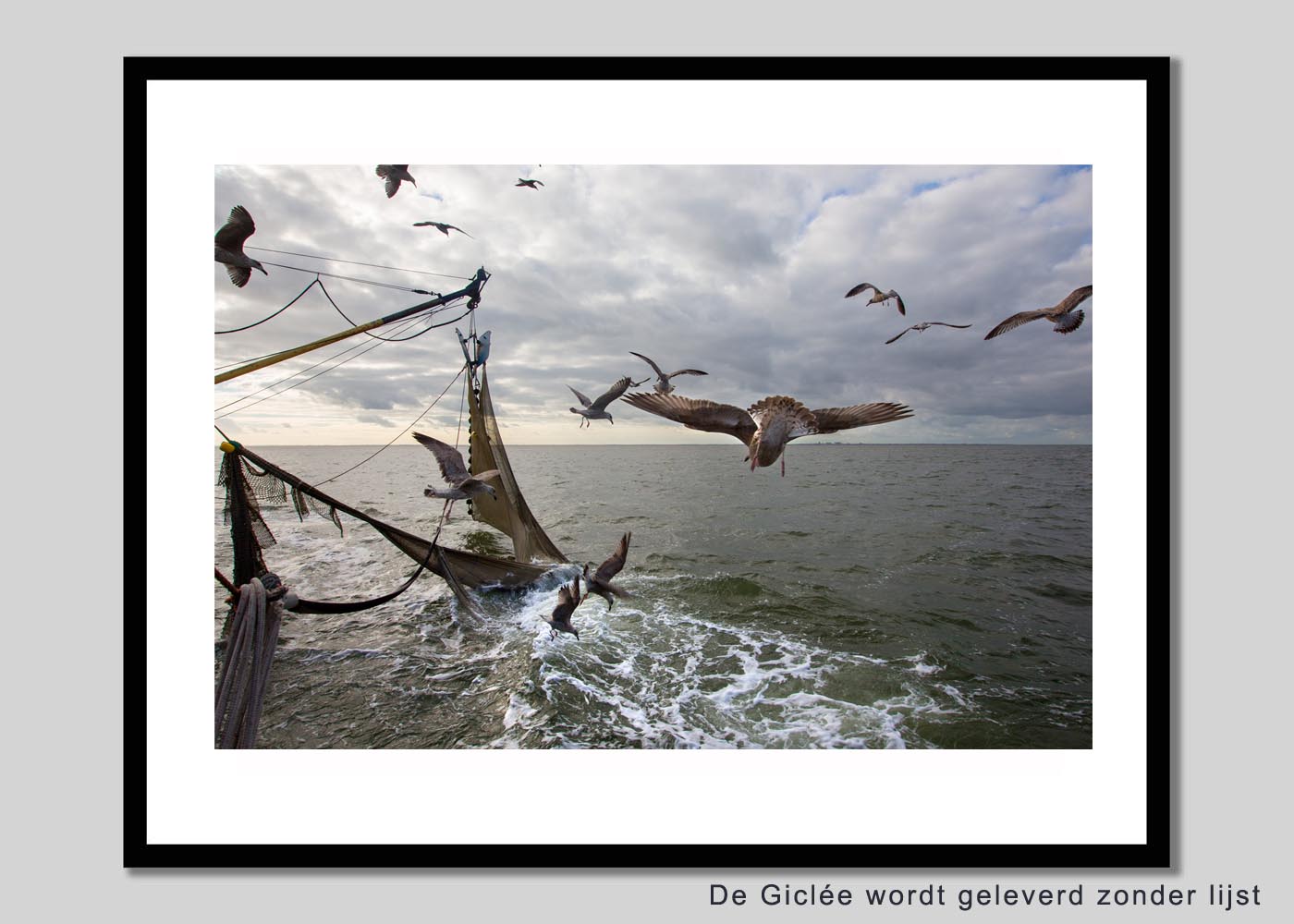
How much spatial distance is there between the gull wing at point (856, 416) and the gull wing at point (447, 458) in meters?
2.34

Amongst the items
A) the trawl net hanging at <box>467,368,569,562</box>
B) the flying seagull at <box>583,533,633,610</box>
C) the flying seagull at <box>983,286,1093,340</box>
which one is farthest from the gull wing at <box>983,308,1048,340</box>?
the trawl net hanging at <box>467,368,569,562</box>

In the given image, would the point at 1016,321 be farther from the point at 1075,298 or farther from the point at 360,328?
the point at 360,328

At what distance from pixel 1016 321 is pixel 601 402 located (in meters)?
2.64

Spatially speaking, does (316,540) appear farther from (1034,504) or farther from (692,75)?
(1034,504)

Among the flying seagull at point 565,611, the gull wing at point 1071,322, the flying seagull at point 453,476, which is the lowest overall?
the flying seagull at point 565,611

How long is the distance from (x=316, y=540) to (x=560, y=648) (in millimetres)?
8043

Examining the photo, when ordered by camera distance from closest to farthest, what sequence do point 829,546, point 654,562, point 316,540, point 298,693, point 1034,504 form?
point 298,693 < point 654,562 < point 829,546 < point 316,540 < point 1034,504

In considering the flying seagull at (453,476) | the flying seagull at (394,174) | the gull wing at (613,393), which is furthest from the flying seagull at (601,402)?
the flying seagull at (394,174)

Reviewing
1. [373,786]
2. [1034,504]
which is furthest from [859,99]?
[1034,504]

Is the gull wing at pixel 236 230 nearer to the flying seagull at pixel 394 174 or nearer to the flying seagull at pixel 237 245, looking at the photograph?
the flying seagull at pixel 237 245

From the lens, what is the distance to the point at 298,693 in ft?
12.8

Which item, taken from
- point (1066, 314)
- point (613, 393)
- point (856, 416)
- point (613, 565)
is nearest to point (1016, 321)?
point (1066, 314)

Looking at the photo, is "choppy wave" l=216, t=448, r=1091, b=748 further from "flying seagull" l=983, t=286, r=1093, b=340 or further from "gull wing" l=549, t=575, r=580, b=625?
"flying seagull" l=983, t=286, r=1093, b=340

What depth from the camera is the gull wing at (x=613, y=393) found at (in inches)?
128
